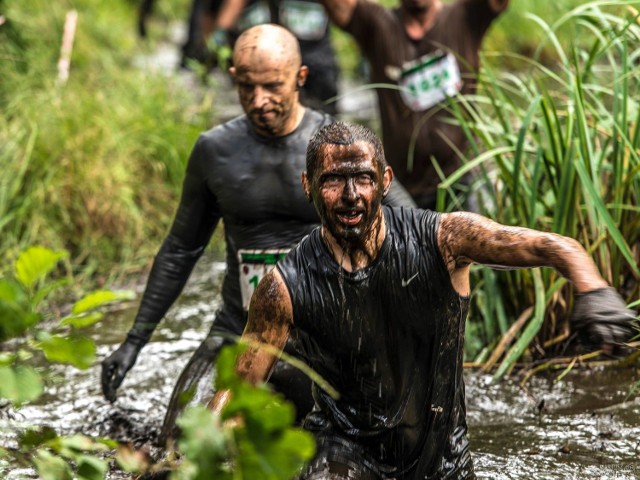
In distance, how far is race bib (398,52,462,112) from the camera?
595 centimetres

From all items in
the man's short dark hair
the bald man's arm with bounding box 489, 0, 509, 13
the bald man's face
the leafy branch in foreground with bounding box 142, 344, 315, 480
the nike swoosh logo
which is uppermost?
the bald man's arm with bounding box 489, 0, 509, 13

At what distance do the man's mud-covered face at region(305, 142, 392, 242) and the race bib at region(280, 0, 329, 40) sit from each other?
4753 mm

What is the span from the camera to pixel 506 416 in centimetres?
466

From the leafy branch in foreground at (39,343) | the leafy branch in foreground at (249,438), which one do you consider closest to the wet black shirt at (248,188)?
the leafy branch in foreground at (39,343)

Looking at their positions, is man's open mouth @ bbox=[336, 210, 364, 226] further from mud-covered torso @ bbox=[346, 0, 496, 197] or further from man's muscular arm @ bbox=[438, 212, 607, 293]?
mud-covered torso @ bbox=[346, 0, 496, 197]

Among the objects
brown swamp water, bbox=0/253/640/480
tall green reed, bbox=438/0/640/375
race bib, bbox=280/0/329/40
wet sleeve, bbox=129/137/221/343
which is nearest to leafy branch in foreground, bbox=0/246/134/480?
brown swamp water, bbox=0/253/640/480

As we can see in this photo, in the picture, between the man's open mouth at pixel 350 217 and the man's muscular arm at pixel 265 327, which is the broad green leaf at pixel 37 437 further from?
the man's open mouth at pixel 350 217

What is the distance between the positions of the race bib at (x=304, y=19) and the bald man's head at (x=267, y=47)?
358 cm

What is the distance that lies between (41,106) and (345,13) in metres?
2.30

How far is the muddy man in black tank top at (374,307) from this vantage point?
10.5 ft

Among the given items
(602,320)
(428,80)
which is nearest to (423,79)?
(428,80)

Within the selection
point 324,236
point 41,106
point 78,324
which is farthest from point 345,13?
point 78,324

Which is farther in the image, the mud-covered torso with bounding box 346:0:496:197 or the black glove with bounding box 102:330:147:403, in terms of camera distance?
the mud-covered torso with bounding box 346:0:496:197

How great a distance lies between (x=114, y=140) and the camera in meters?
7.28
